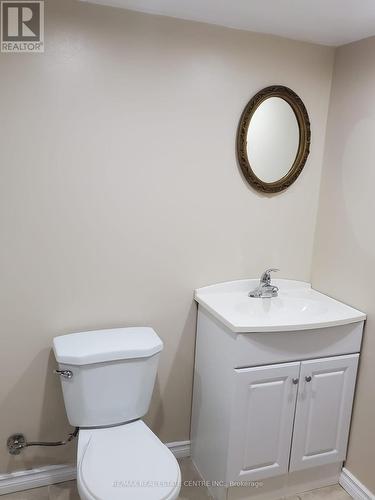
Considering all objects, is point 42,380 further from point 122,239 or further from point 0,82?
point 0,82

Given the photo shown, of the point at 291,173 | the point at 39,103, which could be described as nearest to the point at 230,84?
the point at 291,173

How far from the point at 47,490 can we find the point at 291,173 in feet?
6.41

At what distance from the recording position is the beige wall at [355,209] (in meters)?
2.03

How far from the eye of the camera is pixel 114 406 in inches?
73.1

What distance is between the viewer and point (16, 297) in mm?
1908

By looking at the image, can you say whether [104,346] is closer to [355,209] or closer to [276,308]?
[276,308]

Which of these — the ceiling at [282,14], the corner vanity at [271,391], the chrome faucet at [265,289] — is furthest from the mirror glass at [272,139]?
the corner vanity at [271,391]

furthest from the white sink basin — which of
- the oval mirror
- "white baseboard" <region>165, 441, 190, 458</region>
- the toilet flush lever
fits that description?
"white baseboard" <region>165, 441, 190, 458</region>

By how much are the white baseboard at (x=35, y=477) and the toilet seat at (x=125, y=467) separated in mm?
439

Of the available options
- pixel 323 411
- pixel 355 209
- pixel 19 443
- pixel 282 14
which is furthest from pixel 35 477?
pixel 282 14

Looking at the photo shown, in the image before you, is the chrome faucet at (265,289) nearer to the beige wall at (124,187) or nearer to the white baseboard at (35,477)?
the beige wall at (124,187)

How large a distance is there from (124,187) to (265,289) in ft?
2.93

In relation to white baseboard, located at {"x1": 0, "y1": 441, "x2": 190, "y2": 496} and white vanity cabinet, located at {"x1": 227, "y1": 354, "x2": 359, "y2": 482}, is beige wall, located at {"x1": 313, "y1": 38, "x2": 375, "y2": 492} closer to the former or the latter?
white vanity cabinet, located at {"x1": 227, "y1": 354, "x2": 359, "y2": 482}

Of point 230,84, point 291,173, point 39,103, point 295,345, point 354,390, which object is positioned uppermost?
point 230,84
